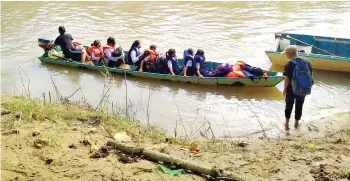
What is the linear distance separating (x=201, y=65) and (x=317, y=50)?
394 cm

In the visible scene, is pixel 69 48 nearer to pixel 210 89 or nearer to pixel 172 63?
pixel 172 63

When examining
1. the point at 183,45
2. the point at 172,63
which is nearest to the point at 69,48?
the point at 172,63

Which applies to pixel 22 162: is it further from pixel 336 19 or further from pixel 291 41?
pixel 336 19

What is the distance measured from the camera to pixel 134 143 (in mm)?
6371

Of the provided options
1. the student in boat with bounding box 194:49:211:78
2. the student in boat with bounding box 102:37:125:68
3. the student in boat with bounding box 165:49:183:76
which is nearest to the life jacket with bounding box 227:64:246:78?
the student in boat with bounding box 194:49:211:78

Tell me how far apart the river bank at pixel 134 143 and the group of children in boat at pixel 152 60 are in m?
3.00

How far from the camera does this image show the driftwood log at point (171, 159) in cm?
496

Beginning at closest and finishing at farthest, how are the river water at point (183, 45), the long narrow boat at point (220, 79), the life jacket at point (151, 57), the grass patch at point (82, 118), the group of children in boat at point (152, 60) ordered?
the grass patch at point (82, 118) → the river water at point (183, 45) → the long narrow boat at point (220, 79) → the group of children in boat at point (152, 60) → the life jacket at point (151, 57)

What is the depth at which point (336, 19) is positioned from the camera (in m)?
17.2

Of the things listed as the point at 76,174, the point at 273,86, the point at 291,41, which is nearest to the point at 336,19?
the point at 291,41

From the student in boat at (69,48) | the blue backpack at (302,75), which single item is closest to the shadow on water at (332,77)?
the blue backpack at (302,75)

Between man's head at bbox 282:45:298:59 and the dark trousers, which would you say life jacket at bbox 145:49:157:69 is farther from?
man's head at bbox 282:45:298:59

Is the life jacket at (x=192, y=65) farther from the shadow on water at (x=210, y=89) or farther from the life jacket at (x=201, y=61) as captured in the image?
the shadow on water at (x=210, y=89)

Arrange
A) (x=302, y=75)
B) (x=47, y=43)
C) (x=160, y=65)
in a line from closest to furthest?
1. (x=302, y=75)
2. (x=160, y=65)
3. (x=47, y=43)
